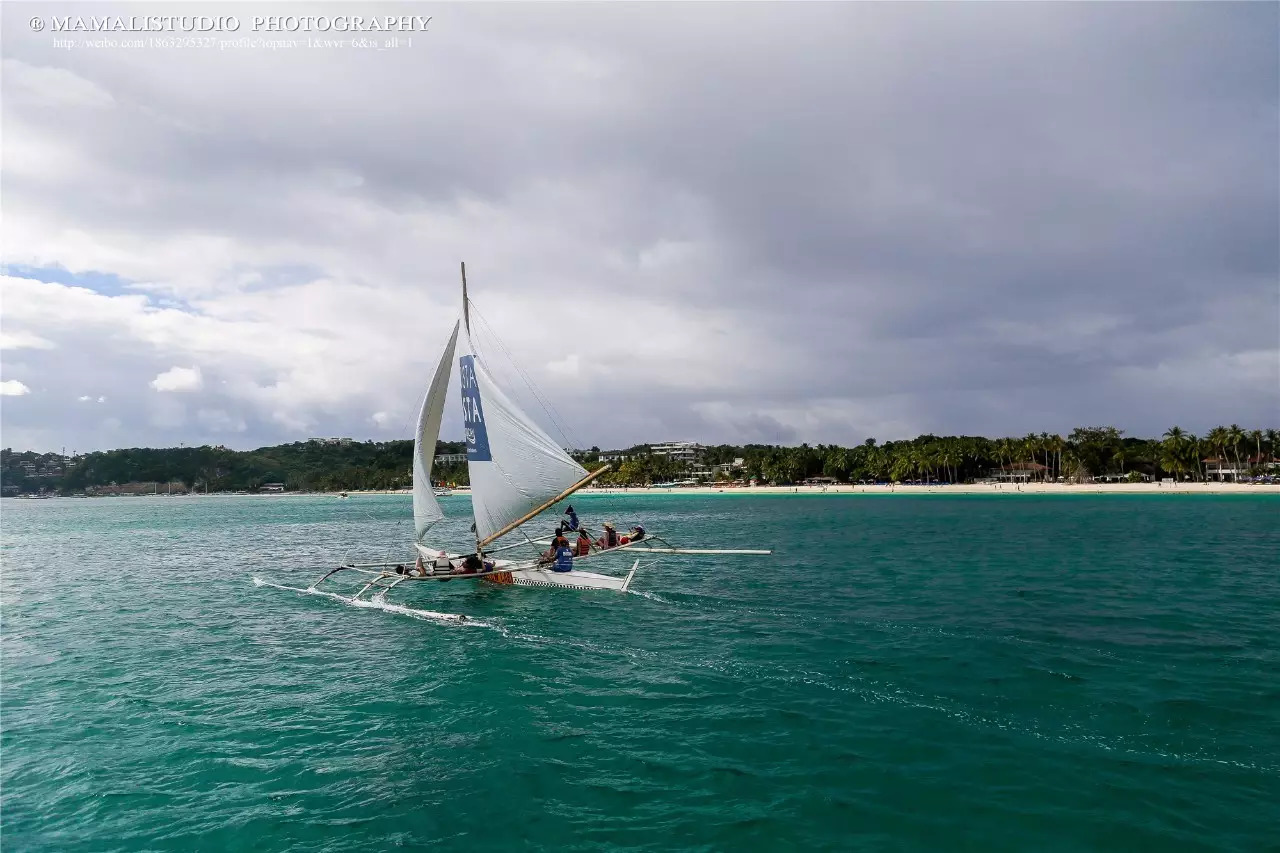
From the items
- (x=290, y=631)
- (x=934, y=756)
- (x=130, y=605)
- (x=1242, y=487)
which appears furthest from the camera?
(x=1242, y=487)

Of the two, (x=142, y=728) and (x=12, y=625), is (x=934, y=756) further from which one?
(x=12, y=625)

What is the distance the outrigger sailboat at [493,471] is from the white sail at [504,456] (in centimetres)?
5

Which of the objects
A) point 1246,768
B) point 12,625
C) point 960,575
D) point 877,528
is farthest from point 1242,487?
point 12,625

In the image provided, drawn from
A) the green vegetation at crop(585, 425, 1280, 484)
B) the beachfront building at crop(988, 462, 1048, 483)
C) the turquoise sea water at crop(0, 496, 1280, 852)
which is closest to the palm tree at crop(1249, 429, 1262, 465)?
the green vegetation at crop(585, 425, 1280, 484)

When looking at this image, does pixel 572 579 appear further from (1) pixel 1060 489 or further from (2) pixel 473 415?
(1) pixel 1060 489

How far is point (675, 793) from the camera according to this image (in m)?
11.9

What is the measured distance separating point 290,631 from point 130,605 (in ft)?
47.3

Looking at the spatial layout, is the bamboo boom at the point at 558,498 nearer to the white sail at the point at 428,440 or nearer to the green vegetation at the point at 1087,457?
the white sail at the point at 428,440

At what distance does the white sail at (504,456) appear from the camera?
29766mm

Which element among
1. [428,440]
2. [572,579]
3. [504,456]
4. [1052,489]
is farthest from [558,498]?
[1052,489]

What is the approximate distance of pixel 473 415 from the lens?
1222 inches

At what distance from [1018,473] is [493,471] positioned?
189 m

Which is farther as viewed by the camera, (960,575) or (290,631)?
(960,575)

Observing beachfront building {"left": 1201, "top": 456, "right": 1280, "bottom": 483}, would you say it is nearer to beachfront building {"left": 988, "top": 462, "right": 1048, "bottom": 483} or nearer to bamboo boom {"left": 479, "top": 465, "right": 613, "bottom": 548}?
beachfront building {"left": 988, "top": 462, "right": 1048, "bottom": 483}
